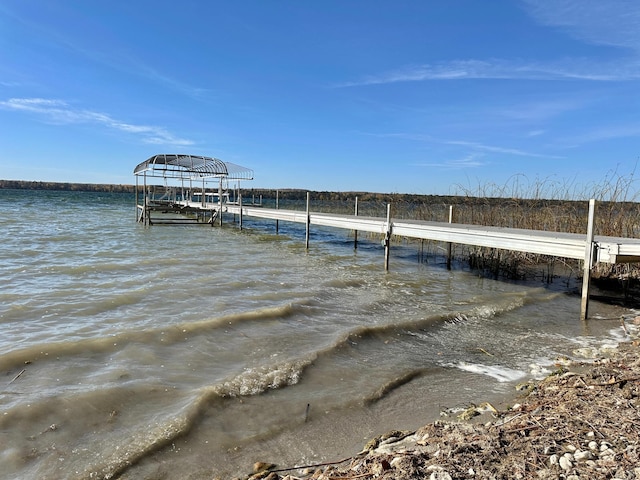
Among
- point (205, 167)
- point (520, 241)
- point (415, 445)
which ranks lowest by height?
point (415, 445)

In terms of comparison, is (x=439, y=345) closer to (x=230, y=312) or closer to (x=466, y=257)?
(x=230, y=312)

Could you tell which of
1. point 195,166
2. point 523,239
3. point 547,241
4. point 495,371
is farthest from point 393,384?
point 195,166

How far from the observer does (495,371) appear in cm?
451

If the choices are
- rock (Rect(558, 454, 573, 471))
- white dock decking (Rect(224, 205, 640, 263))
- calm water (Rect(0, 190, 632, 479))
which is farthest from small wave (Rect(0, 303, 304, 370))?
white dock decking (Rect(224, 205, 640, 263))

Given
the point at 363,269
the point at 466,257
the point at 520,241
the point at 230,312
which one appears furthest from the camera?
the point at 466,257

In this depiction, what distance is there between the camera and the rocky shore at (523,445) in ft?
7.14

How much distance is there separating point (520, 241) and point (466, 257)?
573 cm

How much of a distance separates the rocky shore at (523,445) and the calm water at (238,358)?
1.14ft

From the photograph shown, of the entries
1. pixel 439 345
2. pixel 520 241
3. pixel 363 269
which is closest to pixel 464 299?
pixel 520 241

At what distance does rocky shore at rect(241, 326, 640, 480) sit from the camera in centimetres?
218

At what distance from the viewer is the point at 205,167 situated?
75.0 feet

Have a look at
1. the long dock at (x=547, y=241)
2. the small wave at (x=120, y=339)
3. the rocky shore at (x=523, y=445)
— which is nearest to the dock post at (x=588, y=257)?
the long dock at (x=547, y=241)

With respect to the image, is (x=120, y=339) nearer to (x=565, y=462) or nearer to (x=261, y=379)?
(x=261, y=379)

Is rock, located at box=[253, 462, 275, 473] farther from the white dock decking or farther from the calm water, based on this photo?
the white dock decking
